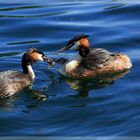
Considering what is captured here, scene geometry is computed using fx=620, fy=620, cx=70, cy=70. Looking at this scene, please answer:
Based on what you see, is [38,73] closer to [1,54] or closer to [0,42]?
[1,54]

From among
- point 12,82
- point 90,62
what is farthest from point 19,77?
point 90,62

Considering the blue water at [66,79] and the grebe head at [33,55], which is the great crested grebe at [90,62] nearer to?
the blue water at [66,79]

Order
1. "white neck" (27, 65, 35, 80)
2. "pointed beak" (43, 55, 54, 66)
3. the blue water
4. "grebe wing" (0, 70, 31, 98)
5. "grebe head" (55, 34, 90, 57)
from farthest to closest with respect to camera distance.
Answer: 1. "grebe head" (55, 34, 90, 57)
2. "pointed beak" (43, 55, 54, 66)
3. "white neck" (27, 65, 35, 80)
4. "grebe wing" (0, 70, 31, 98)
5. the blue water

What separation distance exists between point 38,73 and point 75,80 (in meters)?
0.79

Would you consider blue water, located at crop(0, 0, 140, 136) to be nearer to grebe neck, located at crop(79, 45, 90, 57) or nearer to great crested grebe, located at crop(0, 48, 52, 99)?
great crested grebe, located at crop(0, 48, 52, 99)

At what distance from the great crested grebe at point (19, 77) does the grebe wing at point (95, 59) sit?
2.54 ft

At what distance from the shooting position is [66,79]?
1253 cm

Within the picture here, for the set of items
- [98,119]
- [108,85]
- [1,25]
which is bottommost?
[98,119]

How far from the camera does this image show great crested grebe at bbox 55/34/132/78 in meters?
12.6

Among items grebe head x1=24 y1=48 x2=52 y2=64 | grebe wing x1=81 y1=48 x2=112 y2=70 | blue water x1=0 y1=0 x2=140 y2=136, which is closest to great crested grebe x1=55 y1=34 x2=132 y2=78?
grebe wing x1=81 y1=48 x2=112 y2=70

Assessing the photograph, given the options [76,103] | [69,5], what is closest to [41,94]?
[76,103]

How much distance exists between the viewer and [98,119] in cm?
1009

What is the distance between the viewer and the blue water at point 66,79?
389 inches

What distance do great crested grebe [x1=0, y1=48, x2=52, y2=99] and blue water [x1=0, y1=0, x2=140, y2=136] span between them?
0.16 m
